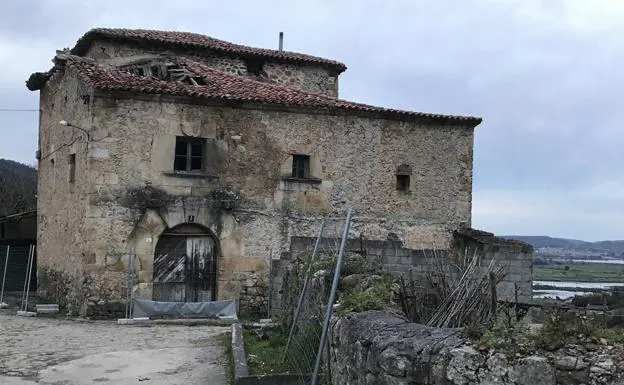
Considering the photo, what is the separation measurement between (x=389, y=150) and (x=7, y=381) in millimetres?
11641

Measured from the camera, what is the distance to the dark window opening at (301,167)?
17.3 meters

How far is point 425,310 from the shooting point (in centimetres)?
766

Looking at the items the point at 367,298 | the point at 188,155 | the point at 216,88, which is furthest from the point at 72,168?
the point at 367,298

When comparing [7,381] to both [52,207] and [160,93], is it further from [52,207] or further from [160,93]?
[52,207]

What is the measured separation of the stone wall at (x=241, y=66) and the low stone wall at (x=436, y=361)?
47.4ft

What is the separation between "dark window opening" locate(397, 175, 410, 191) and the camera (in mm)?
18203

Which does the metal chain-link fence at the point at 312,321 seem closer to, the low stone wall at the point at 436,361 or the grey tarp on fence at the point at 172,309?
the low stone wall at the point at 436,361

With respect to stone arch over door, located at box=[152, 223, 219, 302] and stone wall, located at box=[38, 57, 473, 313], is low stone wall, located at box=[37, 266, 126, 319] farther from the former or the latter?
stone arch over door, located at box=[152, 223, 219, 302]

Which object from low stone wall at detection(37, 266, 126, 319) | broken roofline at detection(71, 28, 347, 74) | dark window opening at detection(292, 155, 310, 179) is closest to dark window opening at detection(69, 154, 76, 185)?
→ low stone wall at detection(37, 266, 126, 319)

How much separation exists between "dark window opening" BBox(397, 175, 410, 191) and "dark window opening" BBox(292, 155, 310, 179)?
2.64 meters

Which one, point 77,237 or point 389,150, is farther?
point 389,150

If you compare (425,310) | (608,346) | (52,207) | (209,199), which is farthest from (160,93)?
(608,346)

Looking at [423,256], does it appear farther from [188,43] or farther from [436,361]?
[188,43]

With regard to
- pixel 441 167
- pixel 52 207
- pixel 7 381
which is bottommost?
pixel 7 381
